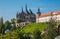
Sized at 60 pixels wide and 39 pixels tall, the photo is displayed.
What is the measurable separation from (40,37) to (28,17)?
282 ft

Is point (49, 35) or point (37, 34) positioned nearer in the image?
point (49, 35)

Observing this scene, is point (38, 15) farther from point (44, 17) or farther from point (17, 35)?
point (17, 35)

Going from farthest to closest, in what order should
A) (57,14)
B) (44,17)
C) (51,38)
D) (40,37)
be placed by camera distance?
(44,17)
(57,14)
(40,37)
(51,38)

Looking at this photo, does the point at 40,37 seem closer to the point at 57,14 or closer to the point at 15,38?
the point at 15,38

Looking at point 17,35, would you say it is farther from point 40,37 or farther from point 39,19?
point 39,19

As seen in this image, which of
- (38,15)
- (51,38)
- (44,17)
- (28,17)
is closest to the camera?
(51,38)

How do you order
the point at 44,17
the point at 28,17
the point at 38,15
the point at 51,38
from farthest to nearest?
the point at 28,17 < the point at 38,15 < the point at 44,17 < the point at 51,38

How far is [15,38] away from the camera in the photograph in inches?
1236

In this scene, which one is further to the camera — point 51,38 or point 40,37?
point 40,37

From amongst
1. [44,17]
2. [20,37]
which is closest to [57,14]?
[44,17]

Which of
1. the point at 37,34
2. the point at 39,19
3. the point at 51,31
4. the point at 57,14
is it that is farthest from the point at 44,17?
the point at 51,31

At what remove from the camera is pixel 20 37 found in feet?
107

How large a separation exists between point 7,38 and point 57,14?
36929 millimetres

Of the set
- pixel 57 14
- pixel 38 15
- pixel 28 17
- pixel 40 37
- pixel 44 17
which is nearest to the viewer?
pixel 40 37
